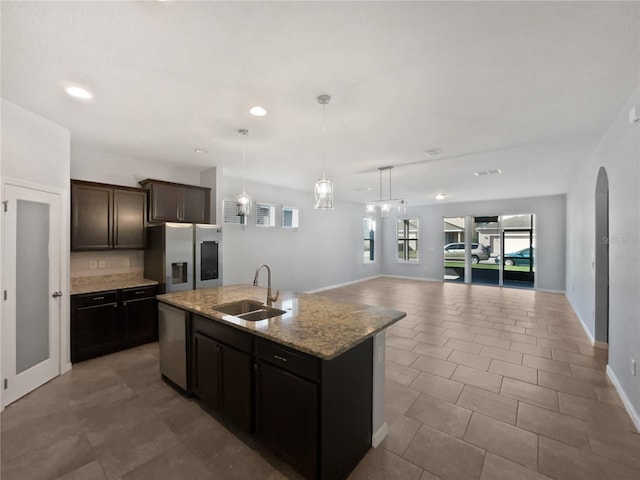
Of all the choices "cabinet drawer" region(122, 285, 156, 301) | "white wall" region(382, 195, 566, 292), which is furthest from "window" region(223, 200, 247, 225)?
"white wall" region(382, 195, 566, 292)

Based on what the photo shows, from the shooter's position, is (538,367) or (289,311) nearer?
(289,311)

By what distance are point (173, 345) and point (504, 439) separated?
293 centimetres

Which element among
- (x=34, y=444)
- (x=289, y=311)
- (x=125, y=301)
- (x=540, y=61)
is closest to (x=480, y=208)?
(x=540, y=61)

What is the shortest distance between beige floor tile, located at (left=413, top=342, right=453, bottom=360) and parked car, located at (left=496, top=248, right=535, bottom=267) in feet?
20.2

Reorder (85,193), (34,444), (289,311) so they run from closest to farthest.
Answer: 1. (34,444)
2. (289,311)
3. (85,193)

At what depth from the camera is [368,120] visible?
9.42ft

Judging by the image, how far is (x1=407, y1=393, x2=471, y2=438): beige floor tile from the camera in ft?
7.32

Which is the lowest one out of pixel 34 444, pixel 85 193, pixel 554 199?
pixel 34 444

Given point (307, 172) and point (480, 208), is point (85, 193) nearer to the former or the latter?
point (307, 172)

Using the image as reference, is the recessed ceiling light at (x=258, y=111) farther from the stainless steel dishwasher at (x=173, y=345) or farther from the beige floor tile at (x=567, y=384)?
the beige floor tile at (x=567, y=384)

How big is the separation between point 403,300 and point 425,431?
4662mm

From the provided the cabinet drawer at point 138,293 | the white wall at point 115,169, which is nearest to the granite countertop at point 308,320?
the cabinet drawer at point 138,293

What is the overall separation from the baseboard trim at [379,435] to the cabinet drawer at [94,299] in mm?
3534

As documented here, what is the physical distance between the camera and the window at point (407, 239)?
33.0 feet
